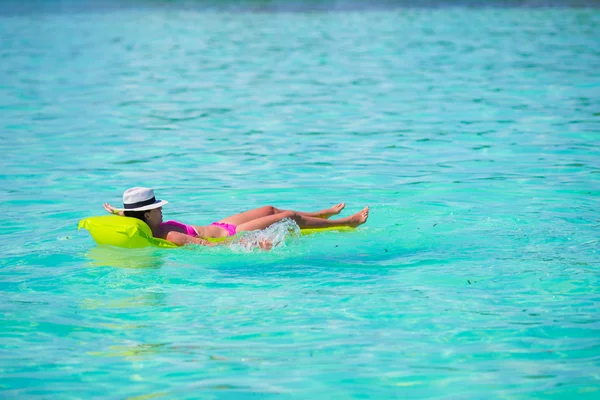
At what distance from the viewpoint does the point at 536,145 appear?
38.9ft

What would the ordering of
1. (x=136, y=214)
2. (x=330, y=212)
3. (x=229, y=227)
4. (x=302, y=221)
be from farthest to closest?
1. (x=330, y=212)
2. (x=302, y=221)
3. (x=229, y=227)
4. (x=136, y=214)

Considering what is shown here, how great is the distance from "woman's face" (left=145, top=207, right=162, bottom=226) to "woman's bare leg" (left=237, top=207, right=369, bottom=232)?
2.27 ft

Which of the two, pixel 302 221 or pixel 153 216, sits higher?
pixel 153 216

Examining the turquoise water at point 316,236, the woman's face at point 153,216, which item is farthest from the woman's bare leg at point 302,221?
the woman's face at point 153,216

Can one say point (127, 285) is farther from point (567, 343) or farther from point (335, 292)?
point (567, 343)

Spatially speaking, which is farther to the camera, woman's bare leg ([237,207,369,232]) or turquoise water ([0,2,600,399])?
woman's bare leg ([237,207,369,232])

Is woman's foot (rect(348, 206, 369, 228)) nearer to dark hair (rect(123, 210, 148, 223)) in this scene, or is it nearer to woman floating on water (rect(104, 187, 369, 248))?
woman floating on water (rect(104, 187, 369, 248))

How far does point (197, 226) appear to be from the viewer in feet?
24.7

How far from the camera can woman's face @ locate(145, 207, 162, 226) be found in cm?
717

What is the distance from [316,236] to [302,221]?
187 mm

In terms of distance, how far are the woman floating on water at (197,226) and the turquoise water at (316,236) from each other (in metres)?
0.17

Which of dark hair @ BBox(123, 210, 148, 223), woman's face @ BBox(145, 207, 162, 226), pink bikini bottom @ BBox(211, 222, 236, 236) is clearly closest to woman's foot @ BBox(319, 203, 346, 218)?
pink bikini bottom @ BBox(211, 222, 236, 236)

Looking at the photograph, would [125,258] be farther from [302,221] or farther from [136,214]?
[302,221]

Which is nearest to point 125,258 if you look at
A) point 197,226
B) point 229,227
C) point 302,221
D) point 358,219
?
point 197,226
